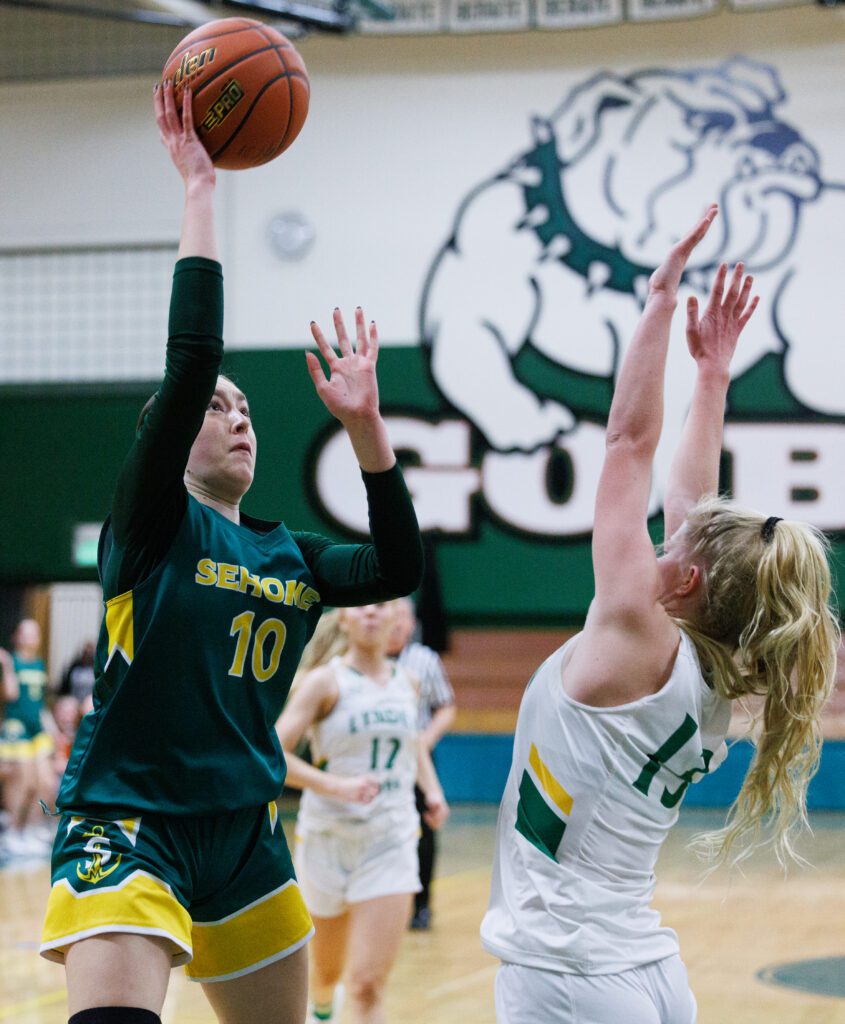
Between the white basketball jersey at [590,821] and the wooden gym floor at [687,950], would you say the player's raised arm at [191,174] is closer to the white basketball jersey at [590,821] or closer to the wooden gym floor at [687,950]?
the white basketball jersey at [590,821]

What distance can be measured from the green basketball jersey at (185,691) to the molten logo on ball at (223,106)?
2.80ft

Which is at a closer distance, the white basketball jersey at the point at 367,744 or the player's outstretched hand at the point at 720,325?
the player's outstretched hand at the point at 720,325

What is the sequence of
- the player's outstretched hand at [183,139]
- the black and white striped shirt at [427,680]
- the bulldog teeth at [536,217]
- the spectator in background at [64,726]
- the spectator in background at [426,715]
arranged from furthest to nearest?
the bulldog teeth at [536,217] < the spectator in background at [64,726] < the black and white striped shirt at [427,680] < the spectator in background at [426,715] < the player's outstretched hand at [183,139]

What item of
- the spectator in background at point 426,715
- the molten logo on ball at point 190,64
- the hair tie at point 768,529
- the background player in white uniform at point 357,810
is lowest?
the spectator in background at point 426,715

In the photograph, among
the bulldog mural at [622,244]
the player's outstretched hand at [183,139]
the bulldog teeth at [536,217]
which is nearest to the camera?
the player's outstretched hand at [183,139]

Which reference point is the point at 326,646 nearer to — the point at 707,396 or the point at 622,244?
the point at 707,396

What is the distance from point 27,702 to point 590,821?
9.61m

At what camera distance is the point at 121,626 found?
278 centimetres

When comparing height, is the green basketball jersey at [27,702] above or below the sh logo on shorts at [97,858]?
below

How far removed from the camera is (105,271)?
14.0 meters

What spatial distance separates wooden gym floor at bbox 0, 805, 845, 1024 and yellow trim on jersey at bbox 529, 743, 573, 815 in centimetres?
196

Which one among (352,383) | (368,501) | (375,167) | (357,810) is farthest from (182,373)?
(375,167)

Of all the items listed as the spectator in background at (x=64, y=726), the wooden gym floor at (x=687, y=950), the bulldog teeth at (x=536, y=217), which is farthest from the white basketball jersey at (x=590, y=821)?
the bulldog teeth at (x=536, y=217)

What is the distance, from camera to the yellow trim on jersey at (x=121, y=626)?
2.77 m
